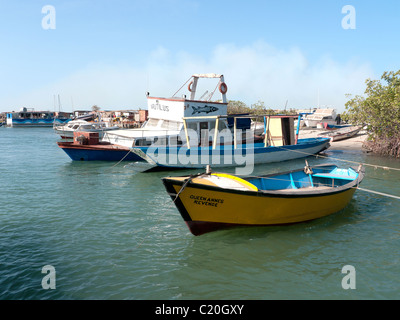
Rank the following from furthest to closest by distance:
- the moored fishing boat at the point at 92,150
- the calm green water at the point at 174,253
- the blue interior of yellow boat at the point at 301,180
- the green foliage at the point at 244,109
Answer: the green foliage at the point at 244,109, the moored fishing boat at the point at 92,150, the blue interior of yellow boat at the point at 301,180, the calm green water at the point at 174,253

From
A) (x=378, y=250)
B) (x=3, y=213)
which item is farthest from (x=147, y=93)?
(x=378, y=250)

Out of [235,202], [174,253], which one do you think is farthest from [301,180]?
[174,253]

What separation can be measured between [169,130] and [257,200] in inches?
599

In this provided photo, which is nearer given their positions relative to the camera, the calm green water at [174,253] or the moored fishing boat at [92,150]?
the calm green water at [174,253]

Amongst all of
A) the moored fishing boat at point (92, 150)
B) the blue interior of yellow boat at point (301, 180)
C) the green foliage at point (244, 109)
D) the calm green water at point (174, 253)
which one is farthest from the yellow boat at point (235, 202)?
the green foliage at point (244, 109)

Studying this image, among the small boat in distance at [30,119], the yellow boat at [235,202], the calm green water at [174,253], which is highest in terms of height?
the small boat in distance at [30,119]

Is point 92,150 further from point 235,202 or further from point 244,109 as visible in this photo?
point 244,109

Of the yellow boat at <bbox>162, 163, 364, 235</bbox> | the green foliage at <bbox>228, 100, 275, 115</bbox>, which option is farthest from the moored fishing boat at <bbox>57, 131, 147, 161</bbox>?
the green foliage at <bbox>228, 100, 275, 115</bbox>

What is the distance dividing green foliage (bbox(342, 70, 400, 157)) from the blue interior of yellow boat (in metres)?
13.4

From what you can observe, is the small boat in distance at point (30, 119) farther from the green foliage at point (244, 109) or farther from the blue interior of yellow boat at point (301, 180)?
the blue interior of yellow boat at point (301, 180)

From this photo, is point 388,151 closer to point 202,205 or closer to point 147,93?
point 147,93

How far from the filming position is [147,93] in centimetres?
2455

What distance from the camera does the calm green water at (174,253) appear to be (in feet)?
23.0

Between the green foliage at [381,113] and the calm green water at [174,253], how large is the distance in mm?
13141
